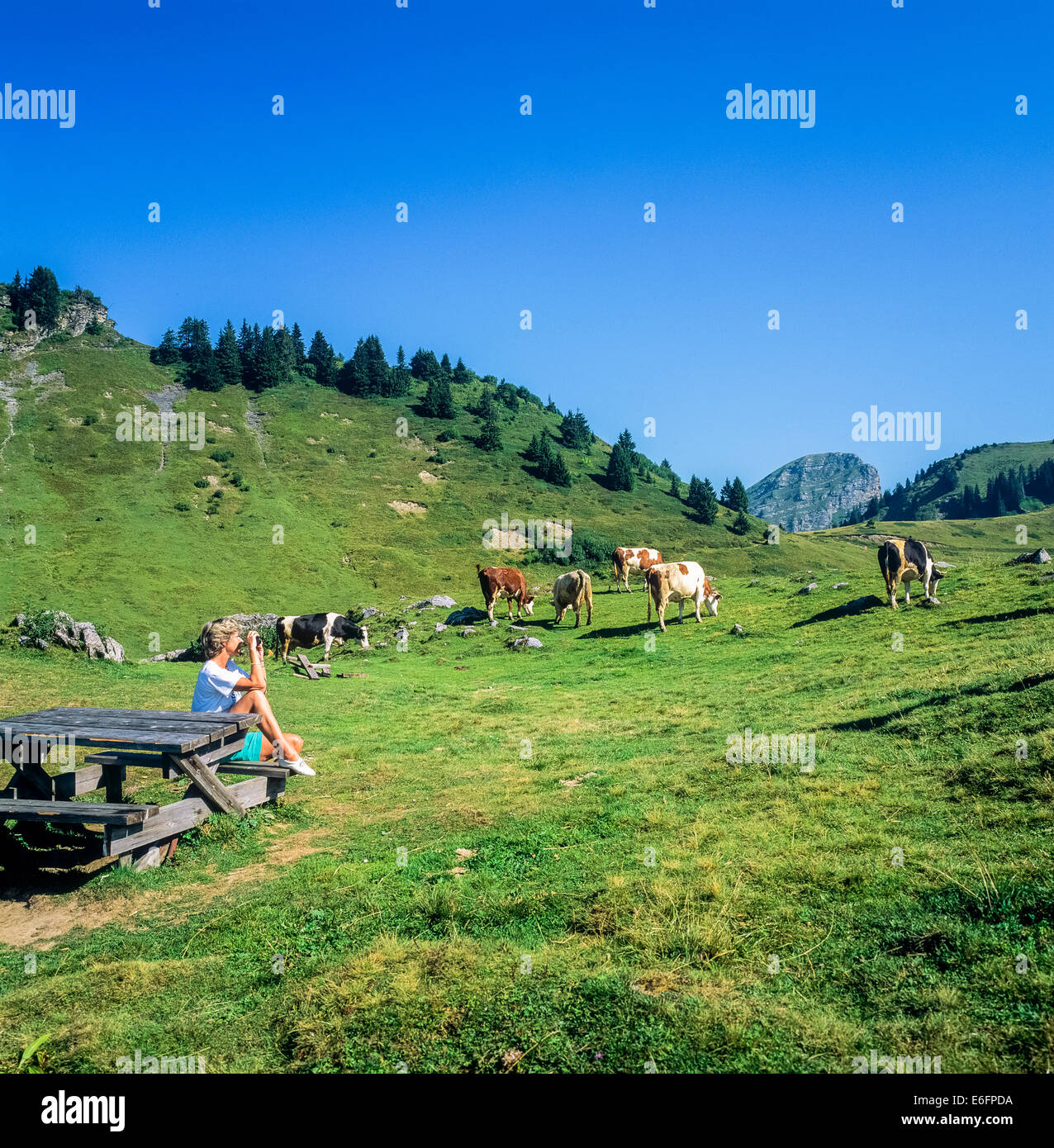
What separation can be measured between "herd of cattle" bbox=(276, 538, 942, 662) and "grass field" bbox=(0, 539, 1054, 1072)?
9.90 metres

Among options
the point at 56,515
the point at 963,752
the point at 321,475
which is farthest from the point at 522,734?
the point at 321,475

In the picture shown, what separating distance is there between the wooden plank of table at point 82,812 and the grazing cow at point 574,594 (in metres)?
26.5

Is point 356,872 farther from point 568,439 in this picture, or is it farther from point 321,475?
point 568,439

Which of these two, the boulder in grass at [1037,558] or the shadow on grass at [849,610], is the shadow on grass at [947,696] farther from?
the boulder in grass at [1037,558]

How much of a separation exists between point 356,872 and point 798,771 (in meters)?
6.24

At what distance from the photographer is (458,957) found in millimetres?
5633

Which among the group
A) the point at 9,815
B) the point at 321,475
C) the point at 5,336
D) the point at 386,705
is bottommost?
the point at 386,705

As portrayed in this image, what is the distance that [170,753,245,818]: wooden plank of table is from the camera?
30.1ft

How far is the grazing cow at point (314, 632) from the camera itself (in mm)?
34281

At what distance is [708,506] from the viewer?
105 meters

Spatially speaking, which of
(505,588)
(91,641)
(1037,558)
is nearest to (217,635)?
(91,641)

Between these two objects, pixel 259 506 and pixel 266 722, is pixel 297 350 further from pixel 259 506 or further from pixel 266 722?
pixel 266 722

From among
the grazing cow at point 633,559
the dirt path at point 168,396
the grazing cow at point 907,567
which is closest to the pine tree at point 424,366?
the dirt path at point 168,396

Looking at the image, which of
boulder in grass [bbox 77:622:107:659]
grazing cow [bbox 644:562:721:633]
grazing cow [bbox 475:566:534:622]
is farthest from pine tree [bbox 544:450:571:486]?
boulder in grass [bbox 77:622:107:659]
